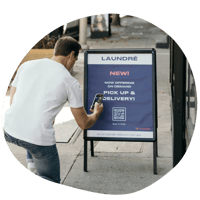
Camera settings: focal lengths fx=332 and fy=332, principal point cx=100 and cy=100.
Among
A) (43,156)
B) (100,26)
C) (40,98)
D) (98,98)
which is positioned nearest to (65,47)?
(40,98)

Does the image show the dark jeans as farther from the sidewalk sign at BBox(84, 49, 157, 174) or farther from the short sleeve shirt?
the sidewalk sign at BBox(84, 49, 157, 174)

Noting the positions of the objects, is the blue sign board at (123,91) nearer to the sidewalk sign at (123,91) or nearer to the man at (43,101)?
the sidewalk sign at (123,91)

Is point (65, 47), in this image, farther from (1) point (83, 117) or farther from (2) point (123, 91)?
(2) point (123, 91)

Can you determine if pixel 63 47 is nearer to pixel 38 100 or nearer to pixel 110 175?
pixel 38 100

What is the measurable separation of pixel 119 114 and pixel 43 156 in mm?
1017

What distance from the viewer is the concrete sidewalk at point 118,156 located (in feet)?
11.7

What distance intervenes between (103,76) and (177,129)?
1.04m

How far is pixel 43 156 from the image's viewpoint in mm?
2914

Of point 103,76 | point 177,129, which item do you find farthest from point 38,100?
point 177,129

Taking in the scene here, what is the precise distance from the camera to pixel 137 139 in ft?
11.7

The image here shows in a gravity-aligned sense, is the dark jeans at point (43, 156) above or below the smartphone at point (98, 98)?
below

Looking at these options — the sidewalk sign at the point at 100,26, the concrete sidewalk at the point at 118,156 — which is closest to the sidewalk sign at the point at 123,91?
the concrete sidewalk at the point at 118,156

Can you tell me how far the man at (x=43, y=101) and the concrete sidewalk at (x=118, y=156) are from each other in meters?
0.60

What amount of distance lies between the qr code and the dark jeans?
852 millimetres
